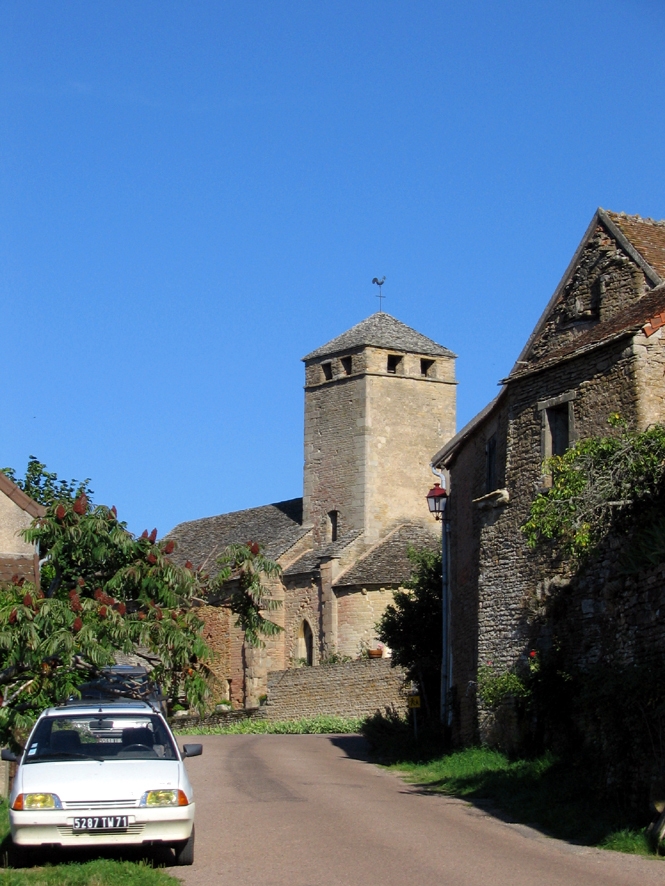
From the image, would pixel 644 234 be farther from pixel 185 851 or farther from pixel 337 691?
pixel 337 691

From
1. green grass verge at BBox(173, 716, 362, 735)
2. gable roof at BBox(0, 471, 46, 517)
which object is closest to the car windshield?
gable roof at BBox(0, 471, 46, 517)

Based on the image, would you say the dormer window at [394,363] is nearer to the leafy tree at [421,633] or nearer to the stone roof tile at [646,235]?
the leafy tree at [421,633]

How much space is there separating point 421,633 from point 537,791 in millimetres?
12566

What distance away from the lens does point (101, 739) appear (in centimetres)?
1163

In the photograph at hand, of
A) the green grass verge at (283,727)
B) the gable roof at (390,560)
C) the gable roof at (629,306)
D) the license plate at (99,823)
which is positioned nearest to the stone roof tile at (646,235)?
the gable roof at (629,306)

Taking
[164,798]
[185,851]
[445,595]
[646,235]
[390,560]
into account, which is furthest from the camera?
[390,560]

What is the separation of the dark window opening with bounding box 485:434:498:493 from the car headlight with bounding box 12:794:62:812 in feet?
42.2

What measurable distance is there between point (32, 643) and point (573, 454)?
6.60 m

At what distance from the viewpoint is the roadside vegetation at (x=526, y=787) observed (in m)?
12.5

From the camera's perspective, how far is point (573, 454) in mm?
14898

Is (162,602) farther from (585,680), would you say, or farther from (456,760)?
(456,760)

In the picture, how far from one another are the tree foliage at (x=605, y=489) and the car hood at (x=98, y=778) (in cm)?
567

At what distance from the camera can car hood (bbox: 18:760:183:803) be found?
1048 cm

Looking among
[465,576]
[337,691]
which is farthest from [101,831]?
[337,691]
